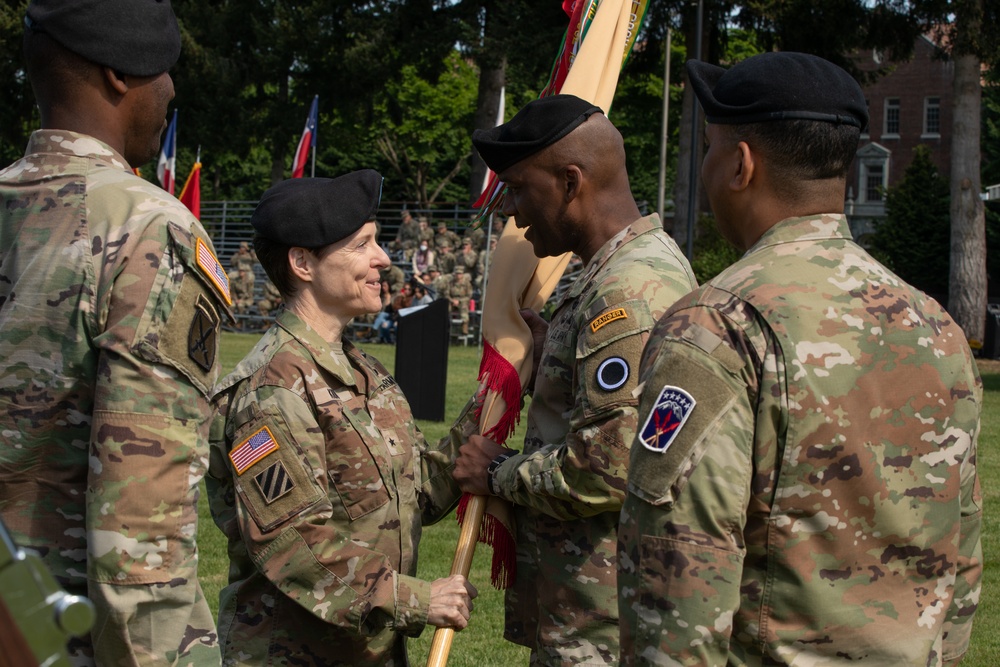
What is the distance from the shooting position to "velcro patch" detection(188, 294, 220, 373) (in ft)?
7.62

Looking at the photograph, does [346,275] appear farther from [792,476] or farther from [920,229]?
[920,229]

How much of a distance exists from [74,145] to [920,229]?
4175 centimetres

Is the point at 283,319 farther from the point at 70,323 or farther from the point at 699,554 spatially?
the point at 699,554

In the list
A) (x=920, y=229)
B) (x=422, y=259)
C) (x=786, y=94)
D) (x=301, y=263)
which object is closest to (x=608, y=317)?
(x=786, y=94)

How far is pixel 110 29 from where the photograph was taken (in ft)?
7.88

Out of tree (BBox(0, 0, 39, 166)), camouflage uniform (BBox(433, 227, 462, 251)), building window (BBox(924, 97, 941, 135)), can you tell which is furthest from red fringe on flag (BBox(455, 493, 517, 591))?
building window (BBox(924, 97, 941, 135))

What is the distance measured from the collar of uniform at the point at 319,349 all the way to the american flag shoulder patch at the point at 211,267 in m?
0.93

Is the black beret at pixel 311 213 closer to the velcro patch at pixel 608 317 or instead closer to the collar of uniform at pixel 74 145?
the velcro patch at pixel 608 317

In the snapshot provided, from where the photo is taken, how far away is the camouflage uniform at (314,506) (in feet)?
10.2

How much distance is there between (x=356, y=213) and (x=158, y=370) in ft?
4.71

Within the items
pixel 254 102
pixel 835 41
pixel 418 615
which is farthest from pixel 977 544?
pixel 254 102

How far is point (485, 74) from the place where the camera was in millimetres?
33312

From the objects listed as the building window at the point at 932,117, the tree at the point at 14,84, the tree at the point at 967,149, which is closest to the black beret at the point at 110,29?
the tree at the point at 967,149

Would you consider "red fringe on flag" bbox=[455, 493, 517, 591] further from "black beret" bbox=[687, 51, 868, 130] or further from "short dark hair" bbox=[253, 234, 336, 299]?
"black beret" bbox=[687, 51, 868, 130]
